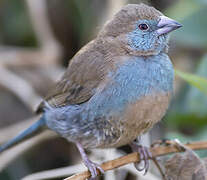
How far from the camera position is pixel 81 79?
116 inches

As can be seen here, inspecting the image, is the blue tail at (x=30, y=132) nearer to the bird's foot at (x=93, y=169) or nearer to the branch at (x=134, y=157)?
the bird's foot at (x=93, y=169)

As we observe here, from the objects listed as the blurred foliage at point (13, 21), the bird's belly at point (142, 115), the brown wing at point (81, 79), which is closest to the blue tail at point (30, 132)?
the brown wing at point (81, 79)

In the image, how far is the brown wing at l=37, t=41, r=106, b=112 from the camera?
9.21 ft

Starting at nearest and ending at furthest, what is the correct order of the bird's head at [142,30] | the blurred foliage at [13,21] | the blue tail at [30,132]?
the bird's head at [142,30]
the blue tail at [30,132]
the blurred foliage at [13,21]

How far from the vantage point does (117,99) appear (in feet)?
8.71

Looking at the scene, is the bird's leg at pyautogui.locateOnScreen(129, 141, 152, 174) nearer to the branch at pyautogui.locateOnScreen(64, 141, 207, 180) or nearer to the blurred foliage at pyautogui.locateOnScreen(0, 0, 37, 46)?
the branch at pyautogui.locateOnScreen(64, 141, 207, 180)

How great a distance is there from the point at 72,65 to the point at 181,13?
1571 millimetres

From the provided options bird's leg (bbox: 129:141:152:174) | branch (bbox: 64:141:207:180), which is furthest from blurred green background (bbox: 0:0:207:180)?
branch (bbox: 64:141:207:180)

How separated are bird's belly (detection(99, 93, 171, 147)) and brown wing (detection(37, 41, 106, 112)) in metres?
0.28

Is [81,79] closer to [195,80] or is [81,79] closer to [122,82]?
[122,82]

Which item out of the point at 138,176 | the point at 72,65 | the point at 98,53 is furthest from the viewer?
the point at 138,176

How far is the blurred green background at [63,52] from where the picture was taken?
3.89m

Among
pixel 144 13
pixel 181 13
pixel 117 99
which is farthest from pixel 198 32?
pixel 117 99

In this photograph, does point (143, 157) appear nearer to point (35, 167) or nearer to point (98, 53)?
point (98, 53)
